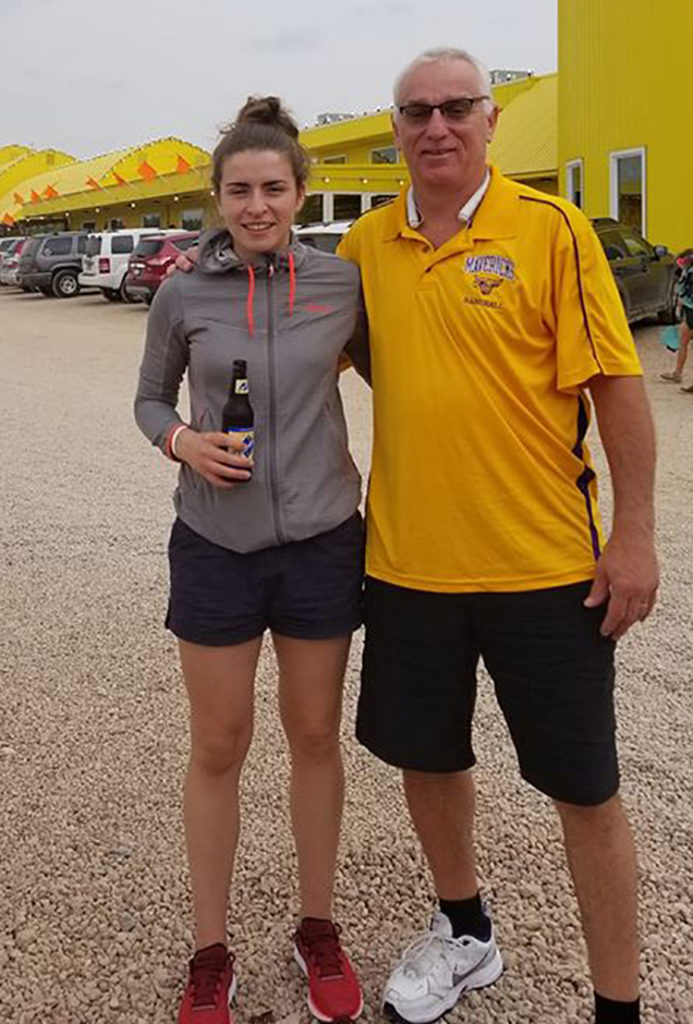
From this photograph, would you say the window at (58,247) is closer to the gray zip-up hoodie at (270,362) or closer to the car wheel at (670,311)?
the car wheel at (670,311)

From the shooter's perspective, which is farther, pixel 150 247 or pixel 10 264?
pixel 10 264

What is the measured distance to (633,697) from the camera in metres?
4.39

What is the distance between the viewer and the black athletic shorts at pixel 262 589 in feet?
8.15

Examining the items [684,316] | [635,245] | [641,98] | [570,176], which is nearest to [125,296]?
[570,176]

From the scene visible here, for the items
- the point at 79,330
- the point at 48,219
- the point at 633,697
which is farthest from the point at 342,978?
the point at 48,219

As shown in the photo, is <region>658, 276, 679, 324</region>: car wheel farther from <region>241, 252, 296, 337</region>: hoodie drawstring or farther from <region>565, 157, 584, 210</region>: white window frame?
<region>241, 252, 296, 337</region>: hoodie drawstring

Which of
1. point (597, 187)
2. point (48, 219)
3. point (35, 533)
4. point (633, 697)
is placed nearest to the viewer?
point (633, 697)

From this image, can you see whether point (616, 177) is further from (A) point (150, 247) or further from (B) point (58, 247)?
(B) point (58, 247)

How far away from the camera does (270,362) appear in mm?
2422

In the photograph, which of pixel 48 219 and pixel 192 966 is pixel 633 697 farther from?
pixel 48 219

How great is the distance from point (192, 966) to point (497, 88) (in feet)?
106

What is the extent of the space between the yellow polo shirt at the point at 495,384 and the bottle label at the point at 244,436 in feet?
1.04

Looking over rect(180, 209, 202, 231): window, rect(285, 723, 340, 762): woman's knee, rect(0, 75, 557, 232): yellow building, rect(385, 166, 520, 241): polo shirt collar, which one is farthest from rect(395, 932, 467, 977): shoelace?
rect(180, 209, 202, 231): window

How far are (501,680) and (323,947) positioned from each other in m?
0.88
